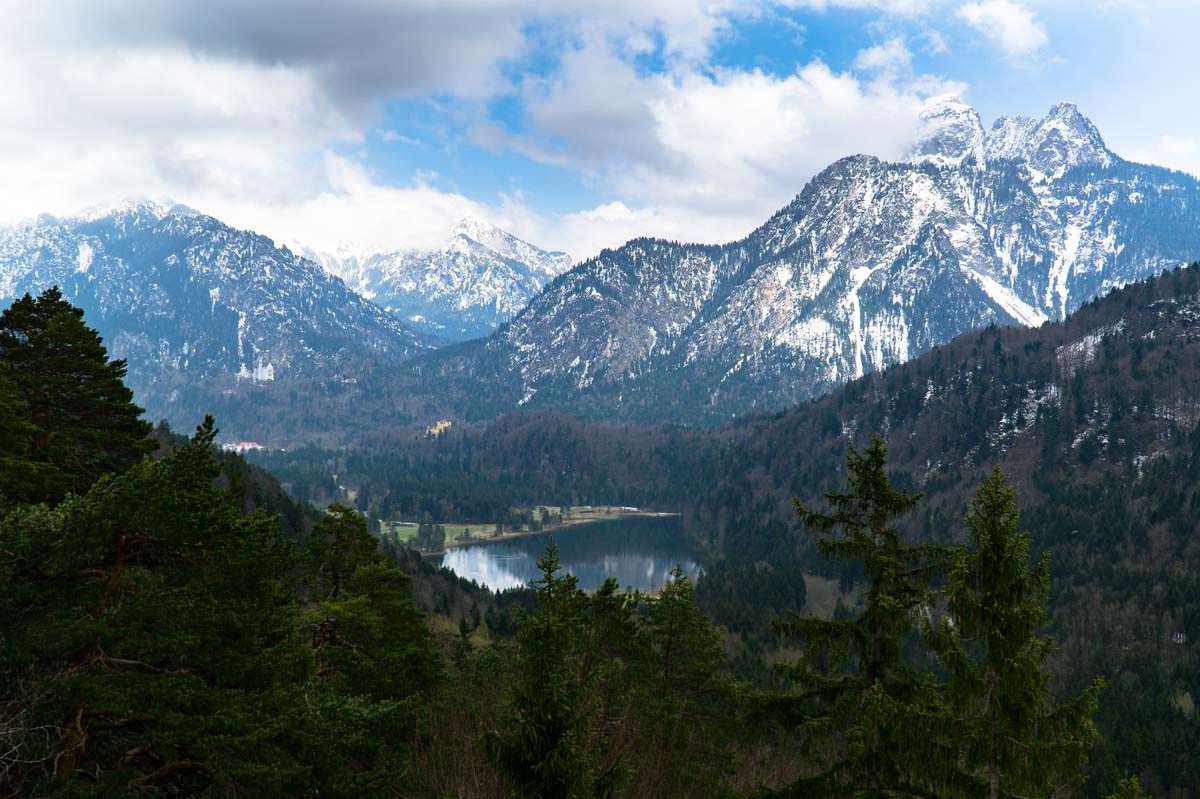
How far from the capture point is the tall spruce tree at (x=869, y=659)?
16766 mm

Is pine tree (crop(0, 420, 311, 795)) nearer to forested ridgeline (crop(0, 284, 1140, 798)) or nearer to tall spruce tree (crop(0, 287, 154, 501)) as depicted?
forested ridgeline (crop(0, 284, 1140, 798))

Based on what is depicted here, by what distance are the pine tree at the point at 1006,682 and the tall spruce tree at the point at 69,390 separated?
31.3m

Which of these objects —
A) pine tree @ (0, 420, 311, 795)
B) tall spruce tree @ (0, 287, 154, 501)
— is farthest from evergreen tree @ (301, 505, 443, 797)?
tall spruce tree @ (0, 287, 154, 501)

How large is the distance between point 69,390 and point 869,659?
3312 cm

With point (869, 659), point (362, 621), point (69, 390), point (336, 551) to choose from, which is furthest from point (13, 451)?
point (869, 659)

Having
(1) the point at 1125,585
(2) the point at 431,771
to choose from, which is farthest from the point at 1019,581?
(1) the point at 1125,585

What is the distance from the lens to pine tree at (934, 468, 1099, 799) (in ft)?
47.6

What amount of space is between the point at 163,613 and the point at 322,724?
496 cm

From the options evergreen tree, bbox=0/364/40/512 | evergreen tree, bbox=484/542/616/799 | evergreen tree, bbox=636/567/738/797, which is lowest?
evergreen tree, bbox=636/567/738/797

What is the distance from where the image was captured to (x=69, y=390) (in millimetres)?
32031

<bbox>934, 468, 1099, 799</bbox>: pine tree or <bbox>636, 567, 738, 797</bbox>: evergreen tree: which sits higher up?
<bbox>934, 468, 1099, 799</bbox>: pine tree

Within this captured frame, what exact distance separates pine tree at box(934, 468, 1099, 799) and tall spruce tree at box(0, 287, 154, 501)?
31337 mm

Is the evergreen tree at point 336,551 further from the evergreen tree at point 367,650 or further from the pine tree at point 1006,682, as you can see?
the pine tree at point 1006,682

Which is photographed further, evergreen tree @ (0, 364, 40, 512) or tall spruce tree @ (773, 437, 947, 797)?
evergreen tree @ (0, 364, 40, 512)
